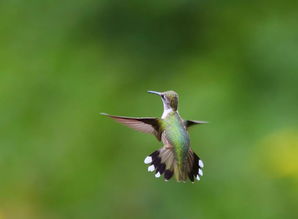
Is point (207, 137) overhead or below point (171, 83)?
below

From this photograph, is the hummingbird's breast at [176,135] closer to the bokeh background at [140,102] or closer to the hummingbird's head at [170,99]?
the hummingbird's head at [170,99]

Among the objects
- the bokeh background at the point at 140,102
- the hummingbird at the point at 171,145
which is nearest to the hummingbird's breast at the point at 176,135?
the hummingbird at the point at 171,145

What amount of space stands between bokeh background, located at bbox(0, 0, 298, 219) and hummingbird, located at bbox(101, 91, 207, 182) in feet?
7.20

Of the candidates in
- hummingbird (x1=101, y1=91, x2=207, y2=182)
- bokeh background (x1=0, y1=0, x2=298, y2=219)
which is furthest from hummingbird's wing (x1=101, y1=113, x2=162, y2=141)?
bokeh background (x1=0, y1=0, x2=298, y2=219)

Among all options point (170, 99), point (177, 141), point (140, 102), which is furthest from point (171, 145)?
point (140, 102)

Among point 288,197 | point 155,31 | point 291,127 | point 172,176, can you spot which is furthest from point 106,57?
point 172,176

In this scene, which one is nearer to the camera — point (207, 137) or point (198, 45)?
point (207, 137)

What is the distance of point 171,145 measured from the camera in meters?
1.76

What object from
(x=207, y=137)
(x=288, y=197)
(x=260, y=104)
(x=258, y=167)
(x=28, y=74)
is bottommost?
(x=288, y=197)

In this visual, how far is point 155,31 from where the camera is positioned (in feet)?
19.7

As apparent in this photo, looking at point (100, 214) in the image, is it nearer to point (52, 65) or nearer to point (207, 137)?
point (207, 137)

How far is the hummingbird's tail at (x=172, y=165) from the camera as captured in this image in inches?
66.5

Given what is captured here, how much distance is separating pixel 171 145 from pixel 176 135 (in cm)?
5

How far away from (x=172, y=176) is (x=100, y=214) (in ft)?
9.13
